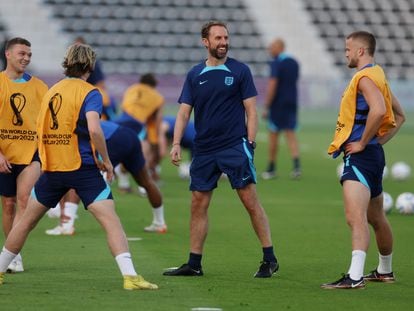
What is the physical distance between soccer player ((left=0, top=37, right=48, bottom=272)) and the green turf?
801mm

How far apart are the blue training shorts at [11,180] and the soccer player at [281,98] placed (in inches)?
438

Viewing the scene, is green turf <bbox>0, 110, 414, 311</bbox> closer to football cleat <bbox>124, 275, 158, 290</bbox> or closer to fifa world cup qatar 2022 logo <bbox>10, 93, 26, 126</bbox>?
football cleat <bbox>124, 275, 158, 290</bbox>

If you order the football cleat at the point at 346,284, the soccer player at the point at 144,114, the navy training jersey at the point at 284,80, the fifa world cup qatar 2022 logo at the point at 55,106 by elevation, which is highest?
the navy training jersey at the point at 284,80

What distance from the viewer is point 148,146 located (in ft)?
59.8

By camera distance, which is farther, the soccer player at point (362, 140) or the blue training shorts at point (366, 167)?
the blue training shorts at point (366, 167)

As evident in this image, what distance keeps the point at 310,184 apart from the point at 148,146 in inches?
126

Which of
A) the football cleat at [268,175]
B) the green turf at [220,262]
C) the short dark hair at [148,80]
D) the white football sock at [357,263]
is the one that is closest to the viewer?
the green turf at [220,262]

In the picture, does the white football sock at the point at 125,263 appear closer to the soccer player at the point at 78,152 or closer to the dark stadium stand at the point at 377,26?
the soccer player at the point at 78,152

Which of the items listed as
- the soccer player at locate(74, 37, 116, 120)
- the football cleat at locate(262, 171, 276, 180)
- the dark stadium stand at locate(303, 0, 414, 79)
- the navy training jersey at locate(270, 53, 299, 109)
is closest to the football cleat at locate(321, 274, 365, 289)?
the soccer player at locate(74, 37, 116, 120)

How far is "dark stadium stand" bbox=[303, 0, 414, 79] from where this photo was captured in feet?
151

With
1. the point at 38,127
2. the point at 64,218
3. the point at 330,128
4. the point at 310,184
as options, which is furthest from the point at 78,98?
the point at 330,128

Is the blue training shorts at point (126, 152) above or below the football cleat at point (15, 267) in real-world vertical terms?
above

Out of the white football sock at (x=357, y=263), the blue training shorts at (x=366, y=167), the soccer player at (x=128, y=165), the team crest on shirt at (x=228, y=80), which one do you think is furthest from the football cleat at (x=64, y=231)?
the white football sock at (x=357, y=263)

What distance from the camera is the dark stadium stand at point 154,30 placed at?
42.8 meters
